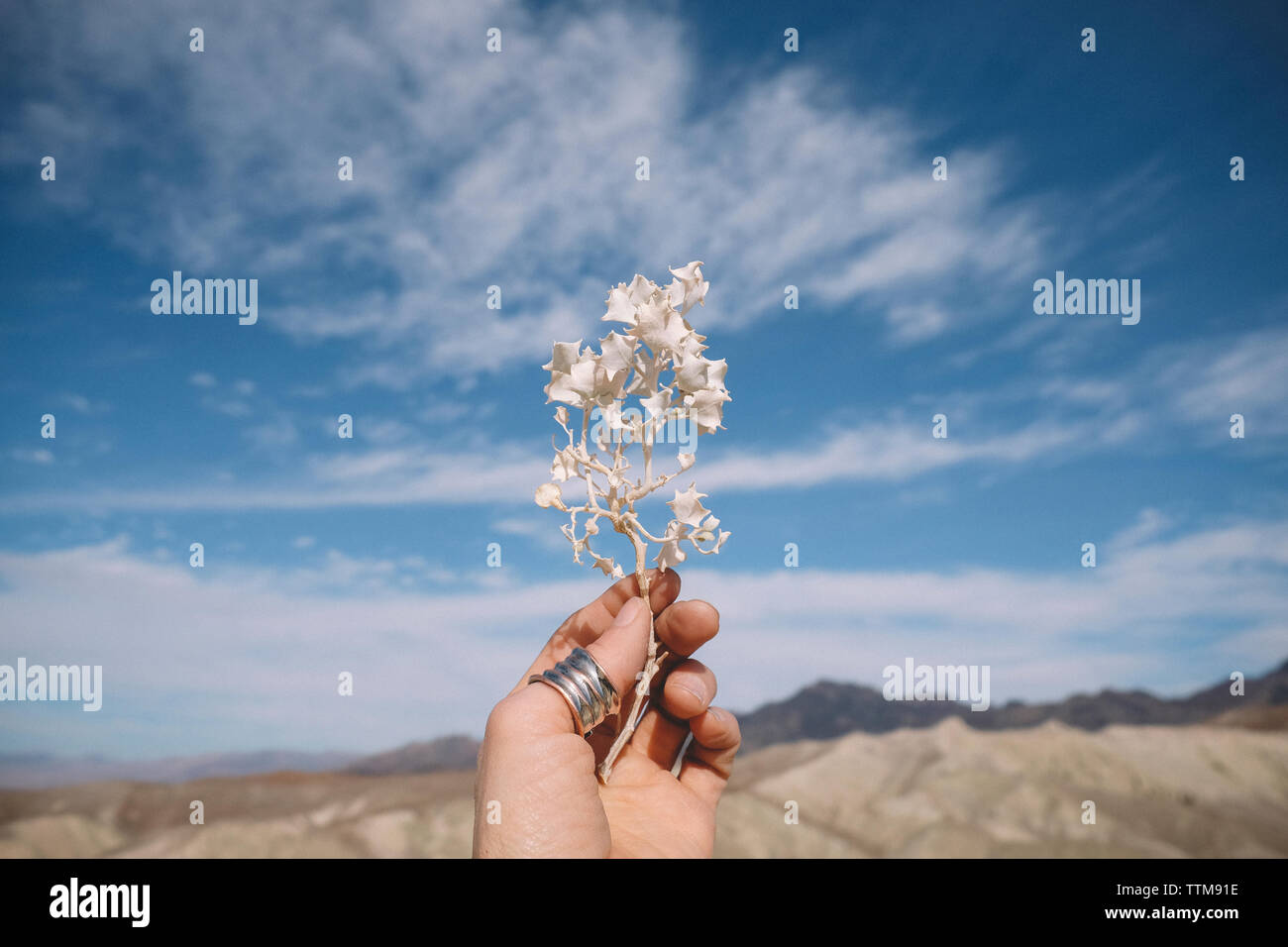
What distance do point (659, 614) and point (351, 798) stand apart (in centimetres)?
1035

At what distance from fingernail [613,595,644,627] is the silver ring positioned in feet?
0.62

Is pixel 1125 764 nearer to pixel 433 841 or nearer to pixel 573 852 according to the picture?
pixel 433 841

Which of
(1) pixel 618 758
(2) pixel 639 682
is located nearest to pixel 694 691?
(2) pixel 639 682

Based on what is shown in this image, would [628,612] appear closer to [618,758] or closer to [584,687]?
[584,687]

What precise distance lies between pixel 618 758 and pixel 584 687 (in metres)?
0.67

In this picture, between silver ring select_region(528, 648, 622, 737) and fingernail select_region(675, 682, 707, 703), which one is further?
fingernail select_region(675, 682, 707, 703)

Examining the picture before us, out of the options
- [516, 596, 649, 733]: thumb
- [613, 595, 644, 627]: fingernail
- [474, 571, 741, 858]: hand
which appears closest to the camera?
[474, 571, 741, 858]: hand

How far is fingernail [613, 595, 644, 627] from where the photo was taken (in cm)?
281

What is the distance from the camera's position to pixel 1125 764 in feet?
37.4

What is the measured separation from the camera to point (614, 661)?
106 inches

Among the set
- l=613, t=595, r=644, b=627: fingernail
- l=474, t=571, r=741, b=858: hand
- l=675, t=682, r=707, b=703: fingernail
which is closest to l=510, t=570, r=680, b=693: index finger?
l=474, t=571, r=741, b=858: hand

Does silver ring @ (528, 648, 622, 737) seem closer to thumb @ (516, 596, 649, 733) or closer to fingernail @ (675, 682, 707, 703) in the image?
thumb @ (516, 596, 649, 733)

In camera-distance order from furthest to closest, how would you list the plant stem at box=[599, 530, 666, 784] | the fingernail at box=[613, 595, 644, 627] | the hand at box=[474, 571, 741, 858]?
the plant stem at box=[599, 530, 666, 784], the fingernail at box=[613, 595, 644, 627], the hand at box=[474, 571, 741, 858]
